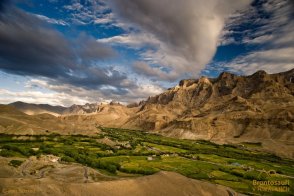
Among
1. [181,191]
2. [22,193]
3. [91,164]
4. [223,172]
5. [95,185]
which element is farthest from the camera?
[223,172]

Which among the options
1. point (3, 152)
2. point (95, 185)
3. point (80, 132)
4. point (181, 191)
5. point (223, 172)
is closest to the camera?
point (95, 185)

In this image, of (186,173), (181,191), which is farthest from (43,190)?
(186,173)

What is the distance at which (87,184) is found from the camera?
1667 inches

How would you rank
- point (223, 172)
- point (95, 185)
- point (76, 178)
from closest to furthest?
point (95, 185) → point (76, 178) → point (223, 172)

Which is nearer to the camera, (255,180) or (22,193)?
(22,193)

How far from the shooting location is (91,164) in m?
85.2

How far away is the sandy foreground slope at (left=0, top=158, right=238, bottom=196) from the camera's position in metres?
37.7

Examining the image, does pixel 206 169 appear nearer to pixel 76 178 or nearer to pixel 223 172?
pixel 223 172

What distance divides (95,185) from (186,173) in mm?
51041

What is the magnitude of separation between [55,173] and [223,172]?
192ft

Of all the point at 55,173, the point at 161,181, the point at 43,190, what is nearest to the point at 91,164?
the point at 55,173

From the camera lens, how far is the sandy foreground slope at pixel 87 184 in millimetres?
37656

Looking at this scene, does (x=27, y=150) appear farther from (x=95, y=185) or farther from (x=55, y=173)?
(x=95, y=185)

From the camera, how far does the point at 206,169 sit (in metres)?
99.7
